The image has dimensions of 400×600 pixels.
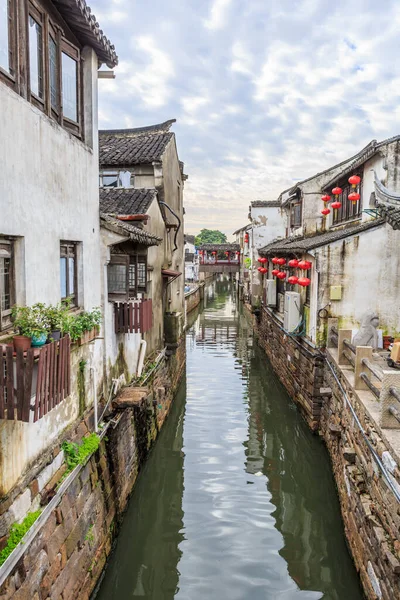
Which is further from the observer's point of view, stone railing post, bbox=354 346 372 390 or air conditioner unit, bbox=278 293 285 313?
air conditioner unit, bbox=278 293 285 313

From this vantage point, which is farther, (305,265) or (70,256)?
(305,265)

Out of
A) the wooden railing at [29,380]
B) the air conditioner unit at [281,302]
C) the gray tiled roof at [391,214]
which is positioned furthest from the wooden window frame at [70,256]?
the air conditioner unit at [281,302]

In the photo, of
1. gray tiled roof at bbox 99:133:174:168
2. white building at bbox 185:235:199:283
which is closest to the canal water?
gray tiled roof at bbox 99:133:174:168

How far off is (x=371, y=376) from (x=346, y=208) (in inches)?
396

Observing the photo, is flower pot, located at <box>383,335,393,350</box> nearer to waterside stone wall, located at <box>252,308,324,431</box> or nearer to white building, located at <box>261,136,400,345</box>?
white building, located at <box>261,136,400,345</box>

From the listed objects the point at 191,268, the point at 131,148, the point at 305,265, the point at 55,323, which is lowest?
the point at 55,323

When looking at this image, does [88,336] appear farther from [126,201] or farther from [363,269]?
[363,269]

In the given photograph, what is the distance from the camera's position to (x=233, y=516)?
991 centimetres

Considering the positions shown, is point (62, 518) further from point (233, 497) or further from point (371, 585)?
point (233, 497)

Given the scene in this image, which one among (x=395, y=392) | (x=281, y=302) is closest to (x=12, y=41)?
(x=395, y=392)

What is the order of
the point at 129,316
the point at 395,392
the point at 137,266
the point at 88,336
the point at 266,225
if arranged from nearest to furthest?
the point at 395,392 → the point at 88,336 → the point at 129,316 → the point at 137,266 → the point at 266,225

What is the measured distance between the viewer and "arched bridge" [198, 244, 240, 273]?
2378 inches

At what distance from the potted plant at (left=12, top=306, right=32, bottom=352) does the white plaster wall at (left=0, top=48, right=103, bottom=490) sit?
0.30 m

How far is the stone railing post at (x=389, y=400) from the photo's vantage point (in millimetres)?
7215
